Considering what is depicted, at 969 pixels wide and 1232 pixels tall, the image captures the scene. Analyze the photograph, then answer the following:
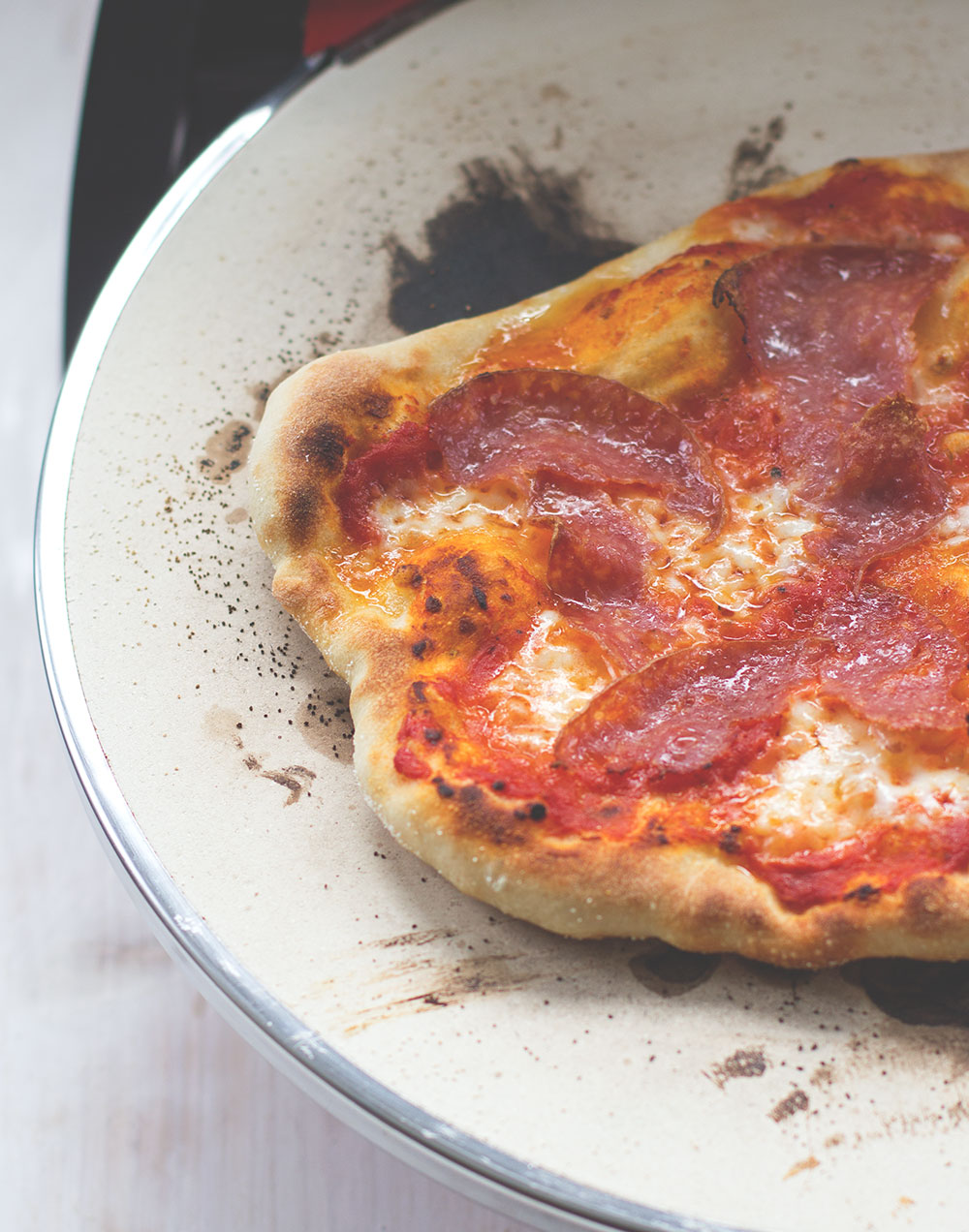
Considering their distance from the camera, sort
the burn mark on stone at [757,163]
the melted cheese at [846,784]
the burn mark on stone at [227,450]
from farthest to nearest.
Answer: the burn mark on stone at [757,163] < the burn mark on stone at [227,450] < the melted cheese at [846,784]

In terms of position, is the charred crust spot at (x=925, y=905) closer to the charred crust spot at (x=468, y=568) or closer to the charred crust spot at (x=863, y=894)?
the charred crust spot at (x=863, y=894)

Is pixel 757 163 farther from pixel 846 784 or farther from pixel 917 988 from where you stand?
pixel 917 988

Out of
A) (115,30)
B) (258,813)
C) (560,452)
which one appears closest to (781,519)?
(560,452)

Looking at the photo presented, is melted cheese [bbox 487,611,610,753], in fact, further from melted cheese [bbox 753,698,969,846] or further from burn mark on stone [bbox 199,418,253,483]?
burn mark on stone [bbox 199,418,253,483]

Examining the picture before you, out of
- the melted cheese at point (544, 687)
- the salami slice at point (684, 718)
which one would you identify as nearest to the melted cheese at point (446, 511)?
the melted cheese at point (544, 687)

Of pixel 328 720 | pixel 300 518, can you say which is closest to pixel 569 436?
pixel 300 518
